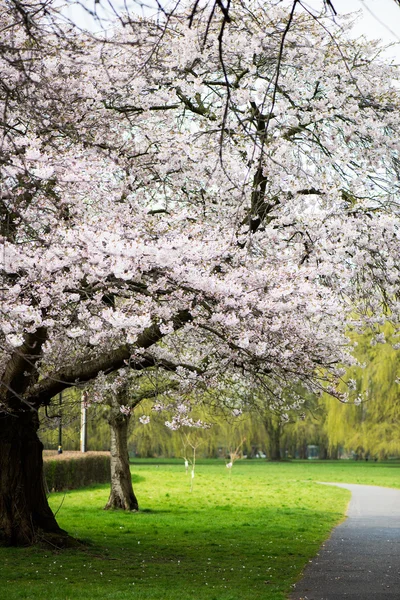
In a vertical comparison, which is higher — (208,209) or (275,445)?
(208,209)

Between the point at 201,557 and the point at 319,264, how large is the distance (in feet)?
15.7

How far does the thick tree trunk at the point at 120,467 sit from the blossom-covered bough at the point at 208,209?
680cm

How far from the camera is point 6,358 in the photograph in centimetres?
1152

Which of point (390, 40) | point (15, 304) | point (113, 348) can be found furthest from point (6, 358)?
point (390, 40)

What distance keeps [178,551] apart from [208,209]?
207 inches

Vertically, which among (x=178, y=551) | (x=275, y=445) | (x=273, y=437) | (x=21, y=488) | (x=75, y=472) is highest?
(x=273, y=437)

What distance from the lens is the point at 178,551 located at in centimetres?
1232

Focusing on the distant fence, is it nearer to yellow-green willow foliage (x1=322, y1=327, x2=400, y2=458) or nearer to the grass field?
the grass field

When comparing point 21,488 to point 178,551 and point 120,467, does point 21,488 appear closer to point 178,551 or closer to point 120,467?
point 178,551

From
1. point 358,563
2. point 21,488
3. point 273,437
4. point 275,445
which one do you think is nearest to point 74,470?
point 21,488

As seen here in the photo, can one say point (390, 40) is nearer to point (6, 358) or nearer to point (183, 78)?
point (183, 78)

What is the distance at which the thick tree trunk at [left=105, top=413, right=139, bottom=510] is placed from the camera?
742 inches

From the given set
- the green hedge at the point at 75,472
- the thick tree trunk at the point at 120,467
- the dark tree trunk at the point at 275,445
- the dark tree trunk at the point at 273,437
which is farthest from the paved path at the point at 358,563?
the dark tree trunk at the point at 275,445

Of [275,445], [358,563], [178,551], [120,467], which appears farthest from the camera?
[275,445]
